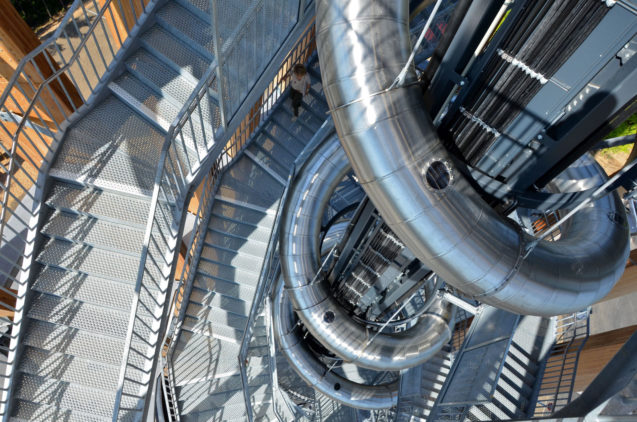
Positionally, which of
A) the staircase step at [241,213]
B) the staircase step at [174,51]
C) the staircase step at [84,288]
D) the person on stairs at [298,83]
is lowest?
the staircase step at [84,288]

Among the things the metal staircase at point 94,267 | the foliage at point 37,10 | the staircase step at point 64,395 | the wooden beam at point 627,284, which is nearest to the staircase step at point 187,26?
the metal staircase at point 94,267

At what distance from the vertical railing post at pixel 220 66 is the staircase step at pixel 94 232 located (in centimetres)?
198

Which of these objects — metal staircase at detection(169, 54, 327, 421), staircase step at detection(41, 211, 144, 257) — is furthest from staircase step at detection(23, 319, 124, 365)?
metal staircase at detection(169, 54, 327, 421)

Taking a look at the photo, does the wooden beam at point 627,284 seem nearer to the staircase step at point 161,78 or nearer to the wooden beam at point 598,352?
the wooden beam at point 598,352

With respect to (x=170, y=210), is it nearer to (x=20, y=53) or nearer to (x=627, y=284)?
(x=20, y=53)

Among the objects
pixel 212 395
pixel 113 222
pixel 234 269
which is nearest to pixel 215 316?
pixel 234 269

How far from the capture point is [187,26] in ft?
21.5

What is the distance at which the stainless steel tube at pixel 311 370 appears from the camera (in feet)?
30.6

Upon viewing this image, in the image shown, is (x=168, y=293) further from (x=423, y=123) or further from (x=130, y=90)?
(x=423, y=123)

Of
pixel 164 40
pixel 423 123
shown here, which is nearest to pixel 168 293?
pixel 164 40

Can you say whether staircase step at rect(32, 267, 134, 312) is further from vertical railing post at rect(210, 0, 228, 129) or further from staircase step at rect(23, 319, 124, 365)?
vertical railing post at rect(210, 0, 228, 129)

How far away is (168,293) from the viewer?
6.19 metres

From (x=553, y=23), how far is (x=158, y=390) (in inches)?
362

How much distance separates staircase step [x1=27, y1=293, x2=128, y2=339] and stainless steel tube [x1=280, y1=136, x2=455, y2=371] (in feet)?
8.57
